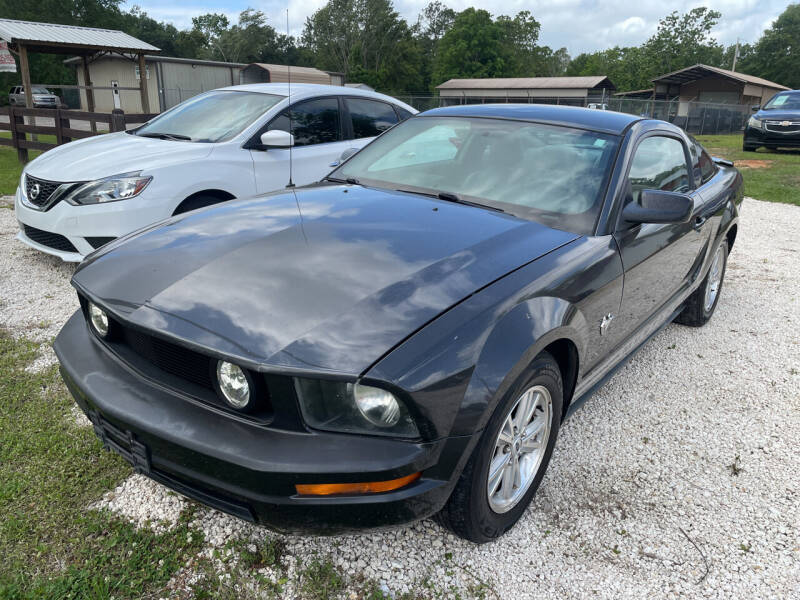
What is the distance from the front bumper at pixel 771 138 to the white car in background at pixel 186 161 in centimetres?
1497

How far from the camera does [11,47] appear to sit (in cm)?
1525

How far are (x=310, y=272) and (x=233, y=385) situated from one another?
0.50 meters

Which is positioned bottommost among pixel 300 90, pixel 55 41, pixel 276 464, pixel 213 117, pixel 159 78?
pixel 276 464

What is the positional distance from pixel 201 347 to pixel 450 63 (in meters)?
77.5

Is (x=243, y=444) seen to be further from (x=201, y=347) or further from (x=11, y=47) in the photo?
(x=11, y=47)

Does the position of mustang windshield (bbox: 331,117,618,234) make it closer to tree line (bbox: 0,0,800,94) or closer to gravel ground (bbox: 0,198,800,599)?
gravel ground (bbox: 0,198,800,599)

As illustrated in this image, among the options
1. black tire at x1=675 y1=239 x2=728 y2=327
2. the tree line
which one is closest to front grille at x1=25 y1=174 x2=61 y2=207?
black tire at x1=675 y1=239 x2=728 y2=327

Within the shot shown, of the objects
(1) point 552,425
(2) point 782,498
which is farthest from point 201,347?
(2) point 782,498

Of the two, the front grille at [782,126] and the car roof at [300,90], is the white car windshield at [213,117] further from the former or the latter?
the front grille at [782,126]

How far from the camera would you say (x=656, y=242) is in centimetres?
303

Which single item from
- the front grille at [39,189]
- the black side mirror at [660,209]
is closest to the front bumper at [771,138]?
the black side mirror at [660,209]

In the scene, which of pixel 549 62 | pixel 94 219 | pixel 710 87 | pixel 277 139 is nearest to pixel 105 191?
pixel 94 219

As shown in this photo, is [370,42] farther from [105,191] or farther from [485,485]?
[485,485]

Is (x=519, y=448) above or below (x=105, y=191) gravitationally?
below
